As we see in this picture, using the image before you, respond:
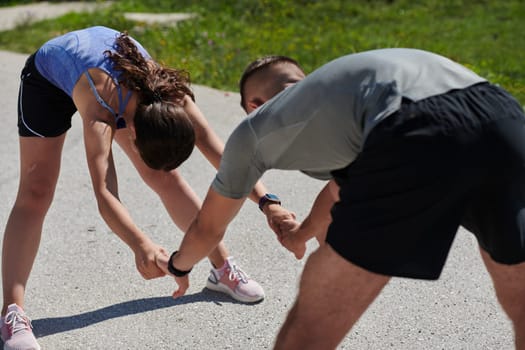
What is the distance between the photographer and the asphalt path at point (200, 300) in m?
3.42

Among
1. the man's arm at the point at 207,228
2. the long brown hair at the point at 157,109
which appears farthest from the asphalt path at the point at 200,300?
the long brown hair at the point at 157,109

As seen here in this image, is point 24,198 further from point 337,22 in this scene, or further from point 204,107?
point 337,22

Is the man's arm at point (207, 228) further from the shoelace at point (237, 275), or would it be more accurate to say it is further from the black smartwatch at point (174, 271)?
the shoelace at point (237, 275)

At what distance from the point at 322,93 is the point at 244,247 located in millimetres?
2288

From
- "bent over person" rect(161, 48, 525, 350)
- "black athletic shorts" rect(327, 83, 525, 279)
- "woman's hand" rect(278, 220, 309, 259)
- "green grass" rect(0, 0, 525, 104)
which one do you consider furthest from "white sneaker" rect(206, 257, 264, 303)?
"green grass" rect(0, 0, 525, 104)

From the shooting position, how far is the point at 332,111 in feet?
7.16

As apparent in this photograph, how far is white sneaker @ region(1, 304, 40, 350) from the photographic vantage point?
3.29 metres

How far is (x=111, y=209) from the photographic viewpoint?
2938 mm

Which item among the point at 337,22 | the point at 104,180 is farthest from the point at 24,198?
the point at 337,22

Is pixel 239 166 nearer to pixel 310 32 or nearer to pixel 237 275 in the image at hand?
pixel 237 275

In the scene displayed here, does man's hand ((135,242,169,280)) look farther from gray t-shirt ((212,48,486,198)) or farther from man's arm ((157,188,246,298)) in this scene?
gray t-shirt ((212,48,486,198))

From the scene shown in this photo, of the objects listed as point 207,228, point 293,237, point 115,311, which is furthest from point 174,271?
point 115,311

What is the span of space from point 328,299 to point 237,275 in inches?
61.2

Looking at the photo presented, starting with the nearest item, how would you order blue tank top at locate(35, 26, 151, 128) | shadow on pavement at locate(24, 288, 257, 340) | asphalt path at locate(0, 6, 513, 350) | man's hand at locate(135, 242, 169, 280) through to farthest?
man's hand at locate(135, 242, 169, 280) → blue tank top at locate(35, 26, 151, 128) → asphalt path at locate(0, 6, 513, 350) → shadow on pavement at locate(24, 288, 257, 340)
